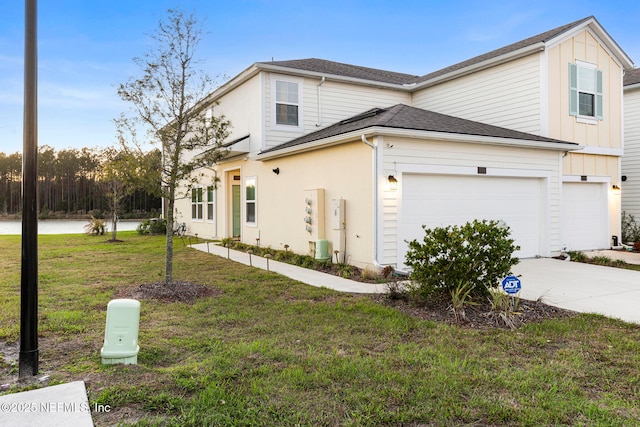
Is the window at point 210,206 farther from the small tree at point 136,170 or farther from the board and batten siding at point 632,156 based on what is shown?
the board and batten siding at point 632,156

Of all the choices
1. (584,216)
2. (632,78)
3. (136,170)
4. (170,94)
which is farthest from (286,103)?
(632,78)

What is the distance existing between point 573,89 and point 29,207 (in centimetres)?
1348

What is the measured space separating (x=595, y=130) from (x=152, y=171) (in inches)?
499

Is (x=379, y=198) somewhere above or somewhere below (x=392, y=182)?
below

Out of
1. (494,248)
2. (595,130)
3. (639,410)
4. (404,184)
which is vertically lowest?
(639,410)

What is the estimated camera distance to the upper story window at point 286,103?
1272 centimetres

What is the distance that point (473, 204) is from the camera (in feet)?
32.3

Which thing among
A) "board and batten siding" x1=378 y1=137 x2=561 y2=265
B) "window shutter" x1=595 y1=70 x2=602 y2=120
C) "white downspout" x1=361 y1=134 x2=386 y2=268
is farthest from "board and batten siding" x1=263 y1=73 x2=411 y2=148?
"window shutter" x1=595 y1=70 x2=602 y2=120

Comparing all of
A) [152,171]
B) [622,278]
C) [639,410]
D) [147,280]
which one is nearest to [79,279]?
[147,280]

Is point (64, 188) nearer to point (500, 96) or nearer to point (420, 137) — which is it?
point (500, 96)

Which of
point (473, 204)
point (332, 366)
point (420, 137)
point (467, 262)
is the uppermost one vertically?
point (420, 137)

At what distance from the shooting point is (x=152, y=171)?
6.77 metres

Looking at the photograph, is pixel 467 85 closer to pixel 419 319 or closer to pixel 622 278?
pixel 622 278

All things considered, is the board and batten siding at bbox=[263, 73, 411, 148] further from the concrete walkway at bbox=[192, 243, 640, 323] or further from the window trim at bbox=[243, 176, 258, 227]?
the concrete walkway at bbox=[192, 243, 640, 323]
